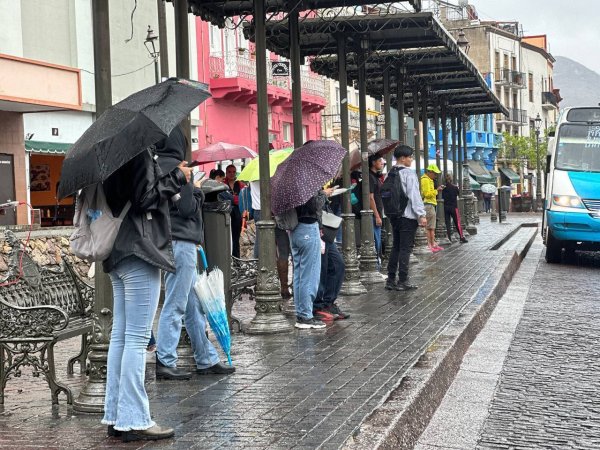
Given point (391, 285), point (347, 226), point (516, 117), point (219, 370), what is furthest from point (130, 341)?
point (516, 117)

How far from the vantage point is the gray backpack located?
6.16 m

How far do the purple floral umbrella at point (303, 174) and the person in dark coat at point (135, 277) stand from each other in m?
4.64

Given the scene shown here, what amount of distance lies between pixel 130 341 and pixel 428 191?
20.1 m

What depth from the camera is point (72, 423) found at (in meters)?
6.75

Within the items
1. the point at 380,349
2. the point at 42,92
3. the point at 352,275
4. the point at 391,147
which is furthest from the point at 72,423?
the point at 42,92

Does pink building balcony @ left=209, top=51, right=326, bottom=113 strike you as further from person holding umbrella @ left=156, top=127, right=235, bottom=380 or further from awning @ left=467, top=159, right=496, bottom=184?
awning @ left=467, top=159, right=496, bottom=184

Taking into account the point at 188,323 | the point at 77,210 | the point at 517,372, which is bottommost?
the point at 517,372

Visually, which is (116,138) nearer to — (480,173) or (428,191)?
(428,191)

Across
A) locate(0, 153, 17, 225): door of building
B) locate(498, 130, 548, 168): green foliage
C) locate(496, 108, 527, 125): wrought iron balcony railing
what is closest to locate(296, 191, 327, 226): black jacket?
locate(0, 153, 17, 225): door of building

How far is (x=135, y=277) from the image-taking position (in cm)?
625

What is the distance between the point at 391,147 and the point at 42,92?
39.4 feet

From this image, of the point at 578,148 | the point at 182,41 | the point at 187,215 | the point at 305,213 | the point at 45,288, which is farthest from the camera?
the point at 578,148

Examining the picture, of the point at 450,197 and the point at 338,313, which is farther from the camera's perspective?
the point at 450,197

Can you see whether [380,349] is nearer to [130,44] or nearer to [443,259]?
[443,259]
